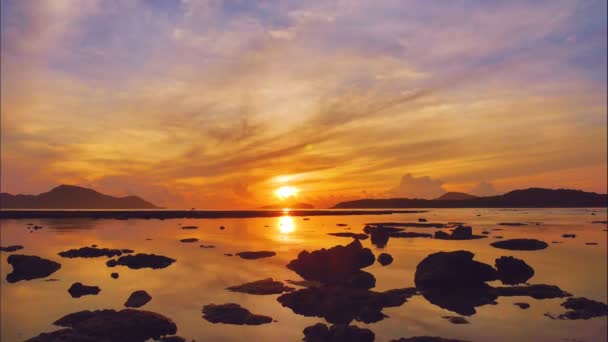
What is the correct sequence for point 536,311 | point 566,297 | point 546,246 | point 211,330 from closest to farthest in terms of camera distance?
point 211,330
point 536,311
point 566,297
point 546,246

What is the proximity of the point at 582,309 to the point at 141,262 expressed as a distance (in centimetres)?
4547

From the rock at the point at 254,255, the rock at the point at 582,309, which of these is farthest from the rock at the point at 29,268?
the rock at the point at 582,309

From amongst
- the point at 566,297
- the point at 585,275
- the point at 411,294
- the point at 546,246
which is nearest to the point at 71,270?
the point at 411,294

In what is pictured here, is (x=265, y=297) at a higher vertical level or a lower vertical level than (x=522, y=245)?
lower

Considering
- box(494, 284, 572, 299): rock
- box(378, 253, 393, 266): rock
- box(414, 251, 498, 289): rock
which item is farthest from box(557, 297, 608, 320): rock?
box(378, 253, 393, 266): rock

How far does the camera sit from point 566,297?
34.3m

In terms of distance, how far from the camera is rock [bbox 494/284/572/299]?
34.8m

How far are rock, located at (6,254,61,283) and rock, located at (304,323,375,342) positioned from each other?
1398 inches

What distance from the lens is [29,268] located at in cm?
4706

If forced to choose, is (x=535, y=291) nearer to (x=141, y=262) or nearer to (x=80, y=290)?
(x=80, y=290)

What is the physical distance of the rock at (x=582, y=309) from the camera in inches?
1131

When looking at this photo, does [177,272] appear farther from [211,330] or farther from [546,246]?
[546,246]

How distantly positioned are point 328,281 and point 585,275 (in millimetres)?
26349

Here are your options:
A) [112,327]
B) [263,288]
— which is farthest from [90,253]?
[112,327]
